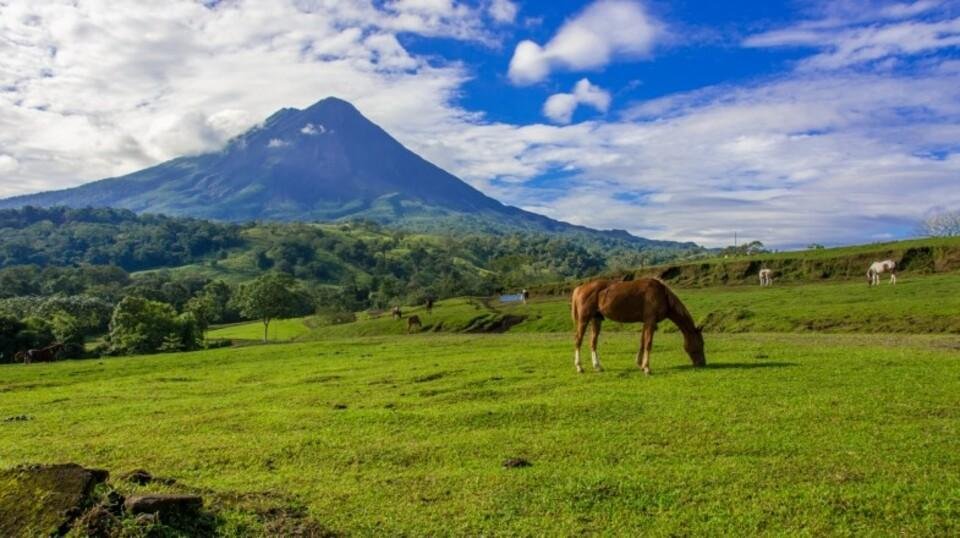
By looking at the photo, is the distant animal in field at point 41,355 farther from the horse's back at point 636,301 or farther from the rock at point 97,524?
the rock at point 97,524

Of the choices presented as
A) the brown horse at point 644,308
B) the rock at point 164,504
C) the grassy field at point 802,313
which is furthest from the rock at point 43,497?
the grassy field at point 802,313

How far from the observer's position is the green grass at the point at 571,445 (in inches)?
258

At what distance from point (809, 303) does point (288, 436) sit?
1355 inches

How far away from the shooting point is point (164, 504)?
6.04 metres

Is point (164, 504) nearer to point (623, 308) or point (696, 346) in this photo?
point (623, 308)

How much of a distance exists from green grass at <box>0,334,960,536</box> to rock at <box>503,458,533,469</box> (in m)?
0.21

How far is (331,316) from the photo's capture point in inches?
3452

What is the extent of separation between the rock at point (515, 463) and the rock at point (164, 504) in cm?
376

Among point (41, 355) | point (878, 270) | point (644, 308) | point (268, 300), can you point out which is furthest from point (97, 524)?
point (268, 300)

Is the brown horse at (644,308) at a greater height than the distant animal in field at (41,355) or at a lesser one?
greater

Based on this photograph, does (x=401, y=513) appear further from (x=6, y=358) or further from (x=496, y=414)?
(x=6, y=358)

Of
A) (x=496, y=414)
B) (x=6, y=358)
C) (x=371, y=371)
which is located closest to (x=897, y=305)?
(x=371, y=371)

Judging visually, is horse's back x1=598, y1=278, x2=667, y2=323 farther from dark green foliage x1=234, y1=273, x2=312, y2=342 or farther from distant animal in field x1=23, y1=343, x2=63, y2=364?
dark green foliage x1=234, y1=273, x2=312, y2=342

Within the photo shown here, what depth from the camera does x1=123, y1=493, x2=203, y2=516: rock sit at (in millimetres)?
5941
